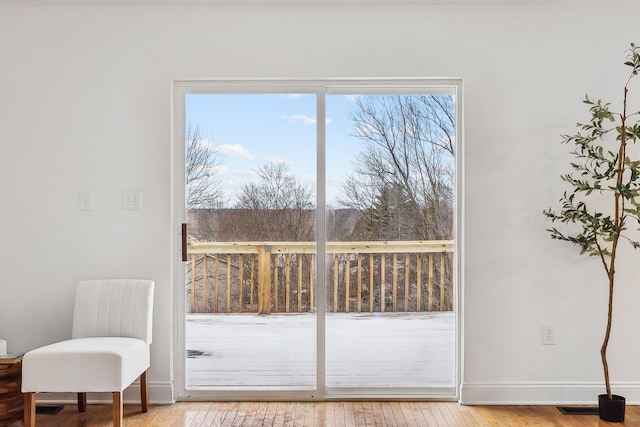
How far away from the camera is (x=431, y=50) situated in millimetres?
Result: 3760

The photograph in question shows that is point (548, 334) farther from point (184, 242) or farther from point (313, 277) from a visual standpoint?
point (184, 242)

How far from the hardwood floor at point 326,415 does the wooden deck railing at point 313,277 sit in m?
0.58

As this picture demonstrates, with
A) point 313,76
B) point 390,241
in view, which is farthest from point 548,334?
point 313,76

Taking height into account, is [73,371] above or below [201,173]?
below

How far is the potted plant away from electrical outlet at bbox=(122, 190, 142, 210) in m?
2.48

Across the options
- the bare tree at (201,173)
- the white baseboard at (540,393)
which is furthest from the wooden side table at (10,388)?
the white baseboard at (540,393)

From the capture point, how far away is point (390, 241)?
152 inches

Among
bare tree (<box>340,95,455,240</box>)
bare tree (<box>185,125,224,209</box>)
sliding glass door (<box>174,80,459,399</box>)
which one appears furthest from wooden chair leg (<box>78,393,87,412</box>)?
bare tree (<box>340,95,455,240</box>)

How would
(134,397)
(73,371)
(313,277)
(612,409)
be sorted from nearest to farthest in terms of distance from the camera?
1. (73,371)
2. (612,409)
3. (134,397)
4. (313,277)

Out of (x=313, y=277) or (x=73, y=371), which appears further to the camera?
(x=313, y=277)

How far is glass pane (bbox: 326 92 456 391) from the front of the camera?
383cm

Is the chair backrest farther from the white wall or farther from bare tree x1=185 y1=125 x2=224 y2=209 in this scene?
bare tree x1=185 y1=125 x2=224 y2=209

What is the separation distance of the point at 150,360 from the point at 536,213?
8.41 ft

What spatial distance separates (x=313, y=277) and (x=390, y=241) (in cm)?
54
